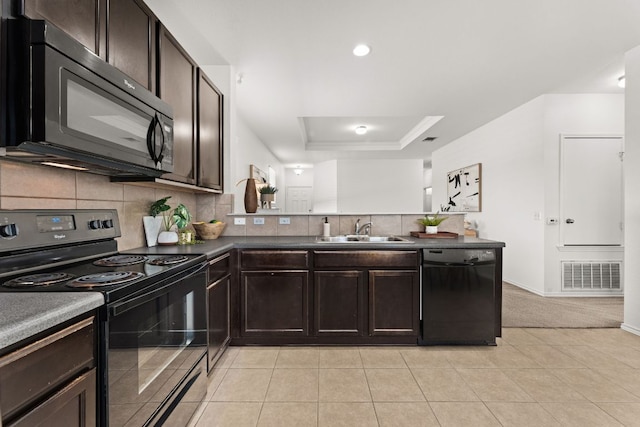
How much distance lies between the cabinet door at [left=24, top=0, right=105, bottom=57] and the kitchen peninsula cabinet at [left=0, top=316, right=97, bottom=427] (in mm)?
1084

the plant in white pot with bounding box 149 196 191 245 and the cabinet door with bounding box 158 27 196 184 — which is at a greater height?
the cabinet door with bounding box 158 27 196 184

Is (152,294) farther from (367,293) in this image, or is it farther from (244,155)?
(244,155)

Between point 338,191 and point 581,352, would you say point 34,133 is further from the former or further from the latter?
point 338,191

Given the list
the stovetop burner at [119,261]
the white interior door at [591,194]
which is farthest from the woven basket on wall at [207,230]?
the white interior door at [591,194]

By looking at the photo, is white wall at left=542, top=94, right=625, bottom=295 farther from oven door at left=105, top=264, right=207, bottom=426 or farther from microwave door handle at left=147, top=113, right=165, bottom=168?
microwave door handle at left=147, top=113, right=165, bottom=168

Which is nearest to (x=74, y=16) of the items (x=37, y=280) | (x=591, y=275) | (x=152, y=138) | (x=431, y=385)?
(x=152, y=138)

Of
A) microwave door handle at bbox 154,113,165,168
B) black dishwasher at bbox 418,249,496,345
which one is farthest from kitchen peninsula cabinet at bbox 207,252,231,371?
black dishwasher at bbox 418,249,496,345

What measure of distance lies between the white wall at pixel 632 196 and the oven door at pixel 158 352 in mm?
3660

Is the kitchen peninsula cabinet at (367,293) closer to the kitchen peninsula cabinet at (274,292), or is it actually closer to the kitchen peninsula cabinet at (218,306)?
the kitchen peninsula cabinet at (274,292)

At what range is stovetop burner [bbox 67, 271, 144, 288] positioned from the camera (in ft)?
3.61

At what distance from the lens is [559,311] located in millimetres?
3479

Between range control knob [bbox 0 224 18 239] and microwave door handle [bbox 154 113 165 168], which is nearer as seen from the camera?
range control knob [bbox 0 224 18 239]

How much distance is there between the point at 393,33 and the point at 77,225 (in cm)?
262

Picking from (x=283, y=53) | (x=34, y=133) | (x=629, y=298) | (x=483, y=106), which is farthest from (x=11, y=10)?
(x=483, y=106)
